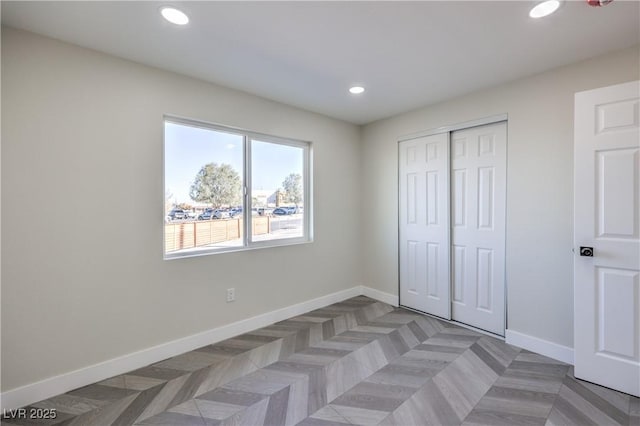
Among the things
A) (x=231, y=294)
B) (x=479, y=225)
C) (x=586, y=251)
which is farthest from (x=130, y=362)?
(x=586, y=251)

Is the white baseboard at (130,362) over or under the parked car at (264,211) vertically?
under

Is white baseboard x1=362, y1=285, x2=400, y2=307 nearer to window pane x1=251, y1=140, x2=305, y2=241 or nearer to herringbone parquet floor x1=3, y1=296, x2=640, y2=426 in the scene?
herringbone parquet floor x1=3, y1=296, x2=640, y2=426

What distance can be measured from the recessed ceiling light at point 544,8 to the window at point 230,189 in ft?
7.87

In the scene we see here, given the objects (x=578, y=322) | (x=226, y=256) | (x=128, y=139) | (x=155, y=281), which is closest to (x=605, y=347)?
(x=578, y=322)

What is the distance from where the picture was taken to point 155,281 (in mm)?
2465

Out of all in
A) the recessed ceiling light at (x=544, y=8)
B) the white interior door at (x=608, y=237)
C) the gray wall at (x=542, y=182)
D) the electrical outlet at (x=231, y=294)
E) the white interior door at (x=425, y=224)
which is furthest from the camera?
the white interior door at (x=425, y=224)

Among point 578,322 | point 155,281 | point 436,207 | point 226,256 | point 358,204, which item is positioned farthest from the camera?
point 358,204

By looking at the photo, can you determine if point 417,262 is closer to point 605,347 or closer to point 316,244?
point 316,244

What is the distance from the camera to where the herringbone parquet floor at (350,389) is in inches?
72.0

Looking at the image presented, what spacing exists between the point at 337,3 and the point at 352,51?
1.75ft

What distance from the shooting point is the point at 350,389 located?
211 centimetres

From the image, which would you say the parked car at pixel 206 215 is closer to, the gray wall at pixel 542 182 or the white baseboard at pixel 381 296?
the white baseboard at pixel 381 296

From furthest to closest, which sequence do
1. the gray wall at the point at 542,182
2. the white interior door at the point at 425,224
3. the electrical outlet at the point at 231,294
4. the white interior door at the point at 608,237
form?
the white interior door at the point at 425,224 < the electrical outlet at the point at 231,294 < the gray wall at the point at 542,182 < the white interior door at the point at 608,237

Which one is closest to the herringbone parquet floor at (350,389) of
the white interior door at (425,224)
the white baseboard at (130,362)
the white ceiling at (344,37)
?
the white baseboard at (130,362)
